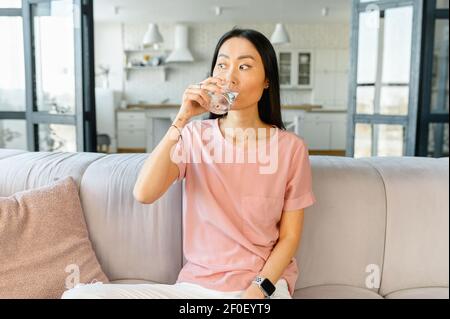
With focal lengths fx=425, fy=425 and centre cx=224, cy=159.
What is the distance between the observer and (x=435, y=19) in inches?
90.4

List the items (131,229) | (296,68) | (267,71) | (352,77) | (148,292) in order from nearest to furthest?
(148,292)
(267,71)
(131,229)
(352,77)
(296,68)

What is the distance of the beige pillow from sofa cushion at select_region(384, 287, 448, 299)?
2.58ft

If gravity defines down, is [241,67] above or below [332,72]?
below

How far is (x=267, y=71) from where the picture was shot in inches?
37.6

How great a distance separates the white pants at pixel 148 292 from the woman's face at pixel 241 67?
41cm

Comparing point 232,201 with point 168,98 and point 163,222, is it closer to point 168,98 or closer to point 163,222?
point 163,222

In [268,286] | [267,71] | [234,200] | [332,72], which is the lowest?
[268,286]

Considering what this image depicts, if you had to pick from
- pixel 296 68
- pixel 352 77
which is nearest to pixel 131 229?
pixel 352 77

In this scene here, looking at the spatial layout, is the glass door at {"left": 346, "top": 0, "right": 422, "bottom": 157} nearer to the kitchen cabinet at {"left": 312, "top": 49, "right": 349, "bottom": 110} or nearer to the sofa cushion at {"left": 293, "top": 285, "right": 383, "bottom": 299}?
the sofa cushion at {"left": 293, "top": 285, "right": 383, "bottom": 299}

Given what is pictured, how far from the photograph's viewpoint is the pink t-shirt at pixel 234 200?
93 centimetres

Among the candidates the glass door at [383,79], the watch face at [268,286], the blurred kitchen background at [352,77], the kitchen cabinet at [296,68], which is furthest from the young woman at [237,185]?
the kitchen cabinet at [296,68]

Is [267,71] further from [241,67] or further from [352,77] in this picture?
[352,77]

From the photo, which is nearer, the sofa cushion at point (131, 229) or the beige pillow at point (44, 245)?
the beige pillow at point (44, 245)

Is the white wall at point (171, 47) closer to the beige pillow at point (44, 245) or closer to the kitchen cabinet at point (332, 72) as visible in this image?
the kitchen cabinet at point (332, 72)
